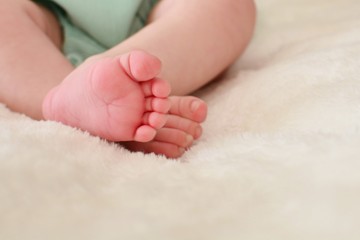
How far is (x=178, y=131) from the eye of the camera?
0.54m

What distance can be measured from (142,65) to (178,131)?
0.11 m

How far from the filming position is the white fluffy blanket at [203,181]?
0.34 m

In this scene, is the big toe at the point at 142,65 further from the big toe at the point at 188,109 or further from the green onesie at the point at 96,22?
the green onesie at the point at 96,22

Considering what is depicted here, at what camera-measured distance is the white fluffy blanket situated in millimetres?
343

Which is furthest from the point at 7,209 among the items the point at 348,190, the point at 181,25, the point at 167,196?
the point at 181,25

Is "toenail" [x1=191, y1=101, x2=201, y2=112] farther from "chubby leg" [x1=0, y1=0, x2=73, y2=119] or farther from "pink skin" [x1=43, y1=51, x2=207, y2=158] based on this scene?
"chubby leg" [x1=0, y1=0, x2=73, y2=119]

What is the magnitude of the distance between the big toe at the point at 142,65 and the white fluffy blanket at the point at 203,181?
73 mm

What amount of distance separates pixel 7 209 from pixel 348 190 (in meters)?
0.23

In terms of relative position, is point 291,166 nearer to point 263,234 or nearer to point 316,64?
point 263,234

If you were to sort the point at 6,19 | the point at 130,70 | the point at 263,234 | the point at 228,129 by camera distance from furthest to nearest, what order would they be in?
the point at 6,19 < the point at 228,129 < the point at 130,70 < the point at 263,234

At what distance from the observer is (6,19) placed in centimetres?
72

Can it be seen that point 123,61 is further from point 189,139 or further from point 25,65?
point 25,65

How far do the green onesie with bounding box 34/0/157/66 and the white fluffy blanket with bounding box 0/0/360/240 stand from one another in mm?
261

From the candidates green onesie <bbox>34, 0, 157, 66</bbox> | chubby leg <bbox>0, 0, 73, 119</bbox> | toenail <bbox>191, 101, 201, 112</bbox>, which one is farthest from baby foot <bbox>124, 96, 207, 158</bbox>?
green onesie <bbox>34, 0, 157, 66</bbox>
